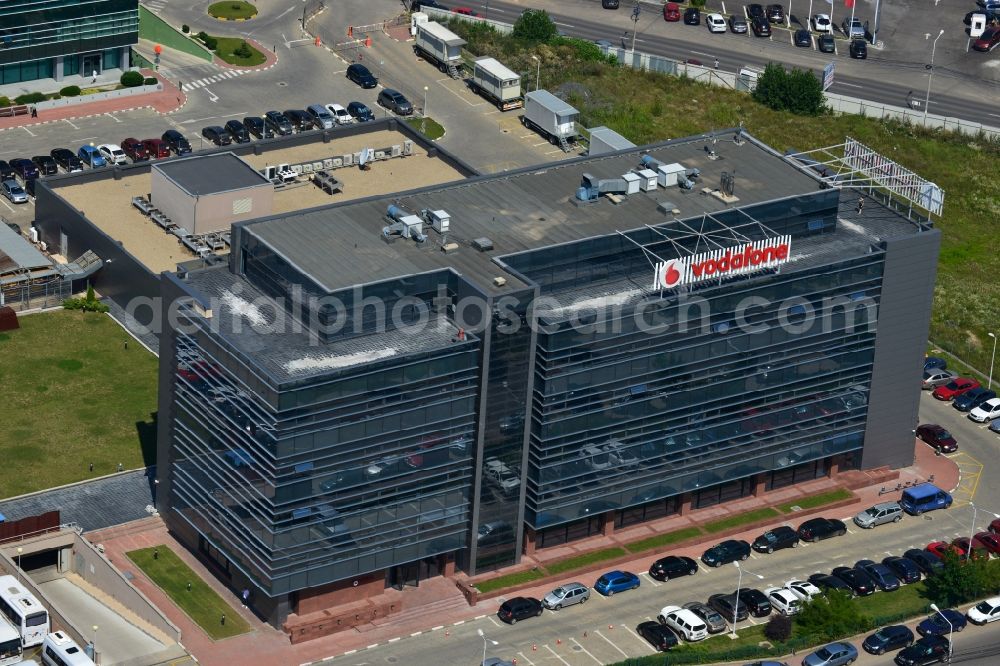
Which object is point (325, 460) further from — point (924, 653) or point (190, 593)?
point (924, 653)

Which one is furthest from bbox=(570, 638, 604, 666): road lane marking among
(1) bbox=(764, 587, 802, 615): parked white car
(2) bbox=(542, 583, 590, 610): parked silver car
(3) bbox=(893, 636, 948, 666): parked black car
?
(3) bbox=(893, 636, 948, 666): parked black car

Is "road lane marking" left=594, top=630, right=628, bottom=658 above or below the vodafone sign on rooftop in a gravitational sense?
below

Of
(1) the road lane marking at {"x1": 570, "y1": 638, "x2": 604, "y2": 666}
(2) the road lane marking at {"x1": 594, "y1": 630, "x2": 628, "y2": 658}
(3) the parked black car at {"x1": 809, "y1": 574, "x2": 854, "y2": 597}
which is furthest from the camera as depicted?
(3) the parked black car at {"x1": 809, "y1": 574, "x2": 854, "y2": 597}

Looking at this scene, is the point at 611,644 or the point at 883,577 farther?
the point at 883,577

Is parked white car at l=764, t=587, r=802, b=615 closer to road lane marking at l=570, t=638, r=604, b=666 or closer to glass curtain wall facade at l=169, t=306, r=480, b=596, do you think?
road lane marking at l=570, t=638, r=604, b=666

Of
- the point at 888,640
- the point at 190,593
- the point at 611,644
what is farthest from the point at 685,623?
the point at 190,593

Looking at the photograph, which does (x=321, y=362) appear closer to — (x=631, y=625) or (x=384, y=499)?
(x=384, y=499)
